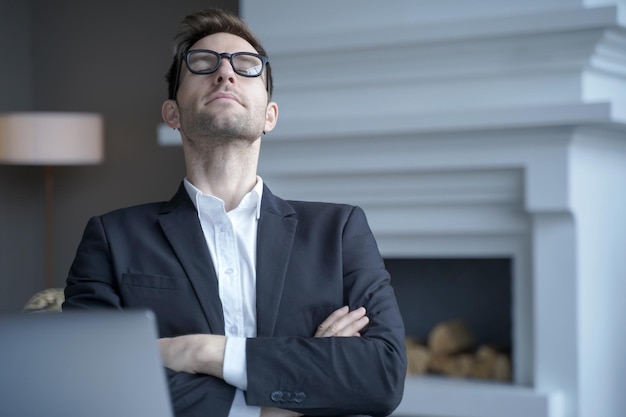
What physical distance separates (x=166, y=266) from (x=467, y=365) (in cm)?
174

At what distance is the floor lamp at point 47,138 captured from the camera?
4078 millimetres

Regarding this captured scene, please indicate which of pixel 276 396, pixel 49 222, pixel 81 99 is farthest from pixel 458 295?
pixel 81 99

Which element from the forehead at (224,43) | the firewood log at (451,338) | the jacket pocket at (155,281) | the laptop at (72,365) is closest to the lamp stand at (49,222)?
the firewood log at (451,338)

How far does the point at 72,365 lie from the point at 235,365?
2.56 feet

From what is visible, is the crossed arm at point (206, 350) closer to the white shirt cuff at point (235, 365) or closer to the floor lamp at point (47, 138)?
the white shirt cuff at point (235, 365)

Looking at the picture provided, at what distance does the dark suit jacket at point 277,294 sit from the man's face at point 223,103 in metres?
0.15

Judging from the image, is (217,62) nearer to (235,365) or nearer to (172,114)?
(172,114)

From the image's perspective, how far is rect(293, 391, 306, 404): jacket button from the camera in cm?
162

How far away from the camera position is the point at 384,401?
167cm

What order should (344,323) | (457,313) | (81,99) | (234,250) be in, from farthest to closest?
(81,99) → (457,313) → (234,250) → (344,323)

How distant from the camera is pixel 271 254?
182cm

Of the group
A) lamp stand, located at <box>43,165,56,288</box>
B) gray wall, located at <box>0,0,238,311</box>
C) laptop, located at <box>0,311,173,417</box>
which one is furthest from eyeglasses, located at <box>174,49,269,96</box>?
lamp stand, located at <box>43,165,56,288</box>

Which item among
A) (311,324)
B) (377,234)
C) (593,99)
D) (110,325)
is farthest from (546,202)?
(110,325)

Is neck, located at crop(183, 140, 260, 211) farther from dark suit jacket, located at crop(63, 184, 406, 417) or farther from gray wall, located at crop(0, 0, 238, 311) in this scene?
gray wall, located at crop(0, 0, 238, 311)
